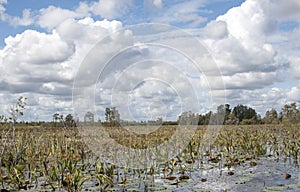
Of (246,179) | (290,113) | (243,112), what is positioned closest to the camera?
(246,179)

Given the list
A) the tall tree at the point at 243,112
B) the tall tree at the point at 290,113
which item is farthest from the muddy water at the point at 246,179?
the tall tree at the point at 243,112

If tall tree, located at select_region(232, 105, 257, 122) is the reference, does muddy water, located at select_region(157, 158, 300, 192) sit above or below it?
below

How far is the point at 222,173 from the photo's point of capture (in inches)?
341

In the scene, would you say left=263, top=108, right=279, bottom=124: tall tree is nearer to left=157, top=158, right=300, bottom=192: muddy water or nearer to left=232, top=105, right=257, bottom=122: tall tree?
left=232, top=105, right=257, bottom=122: tall tree

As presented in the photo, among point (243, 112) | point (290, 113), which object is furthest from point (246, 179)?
point (243, 112)

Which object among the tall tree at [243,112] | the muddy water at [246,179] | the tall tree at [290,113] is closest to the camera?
the muddy water at [246,179]

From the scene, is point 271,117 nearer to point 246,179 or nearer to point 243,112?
point 243,112

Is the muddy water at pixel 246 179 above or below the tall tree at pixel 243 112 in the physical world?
below

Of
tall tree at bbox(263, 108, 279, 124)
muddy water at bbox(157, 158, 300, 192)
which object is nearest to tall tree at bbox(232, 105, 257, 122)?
tall tree at bbox(263, 108, 279, 124)

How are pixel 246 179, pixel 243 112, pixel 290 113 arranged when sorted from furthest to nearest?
1. pixel 243 112
2. pixel 290 113
3. pixel 246 179

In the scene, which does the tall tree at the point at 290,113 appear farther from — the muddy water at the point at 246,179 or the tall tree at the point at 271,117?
the muddy water at the point at 246,179

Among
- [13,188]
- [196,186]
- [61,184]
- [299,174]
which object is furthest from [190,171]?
[13,188]

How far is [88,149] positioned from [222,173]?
5.78 meters

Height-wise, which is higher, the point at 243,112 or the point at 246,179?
the point at 243,112
